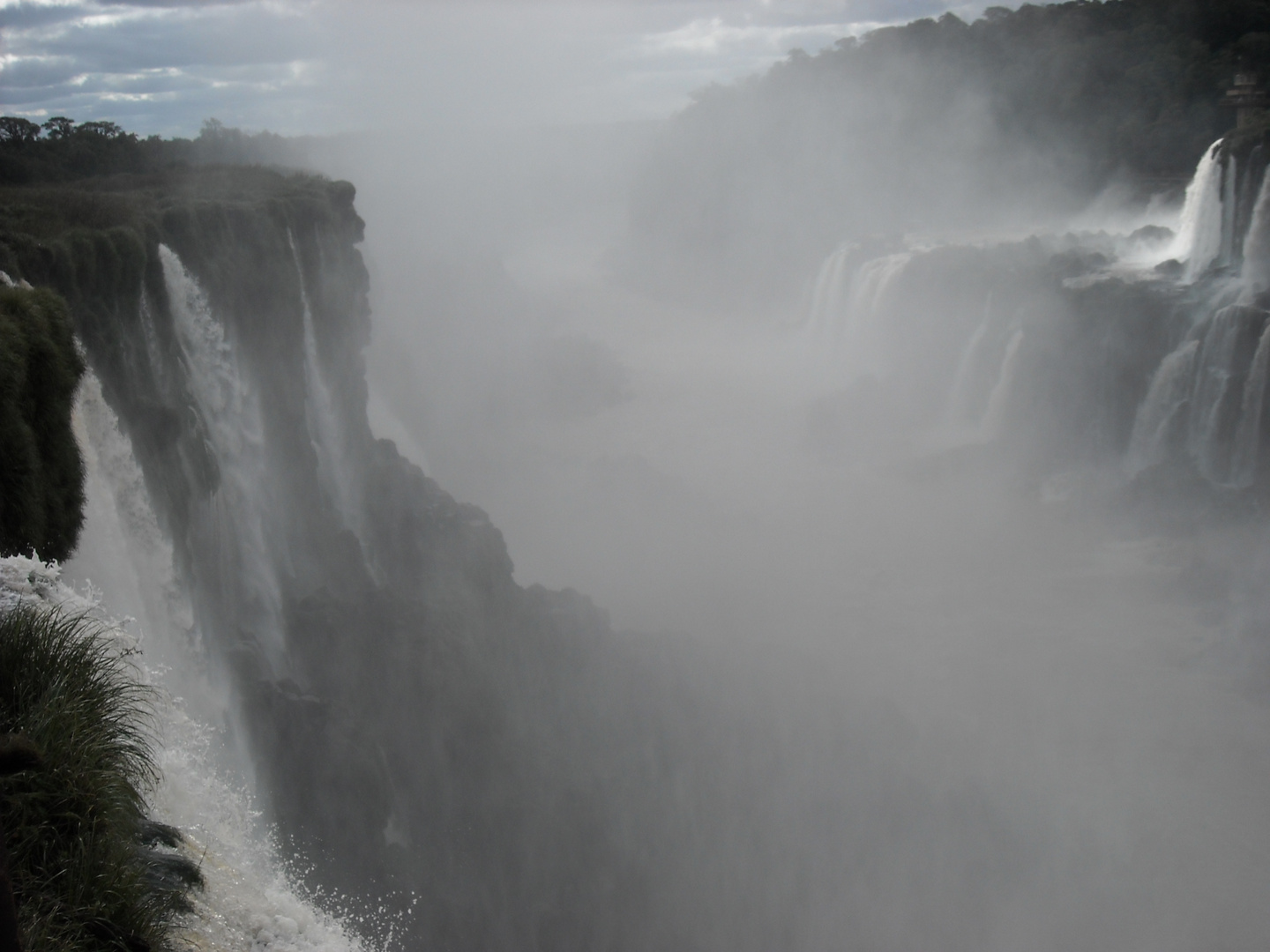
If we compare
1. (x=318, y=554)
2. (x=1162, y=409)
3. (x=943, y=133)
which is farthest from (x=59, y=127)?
(x=943, y=133)

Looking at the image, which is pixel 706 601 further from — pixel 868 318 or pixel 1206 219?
pixel 1206 219

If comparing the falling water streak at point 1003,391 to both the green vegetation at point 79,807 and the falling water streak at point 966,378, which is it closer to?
the falling water streak at point 966,378

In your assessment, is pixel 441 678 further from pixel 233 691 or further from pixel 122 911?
pixel 122 911

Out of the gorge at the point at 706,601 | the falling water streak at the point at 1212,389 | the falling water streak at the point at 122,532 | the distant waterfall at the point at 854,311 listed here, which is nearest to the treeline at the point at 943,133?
the gorge at the point at 706,601

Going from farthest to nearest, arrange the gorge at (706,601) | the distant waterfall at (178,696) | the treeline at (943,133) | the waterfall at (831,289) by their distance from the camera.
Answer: the treeline at (943,133) → the waterfall at (831,289) → the gorge at (706,601) → the distant waterfall at (178,696)

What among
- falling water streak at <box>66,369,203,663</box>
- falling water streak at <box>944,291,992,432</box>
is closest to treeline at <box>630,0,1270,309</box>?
falling water streak at <box>944,291,992,432</box>
